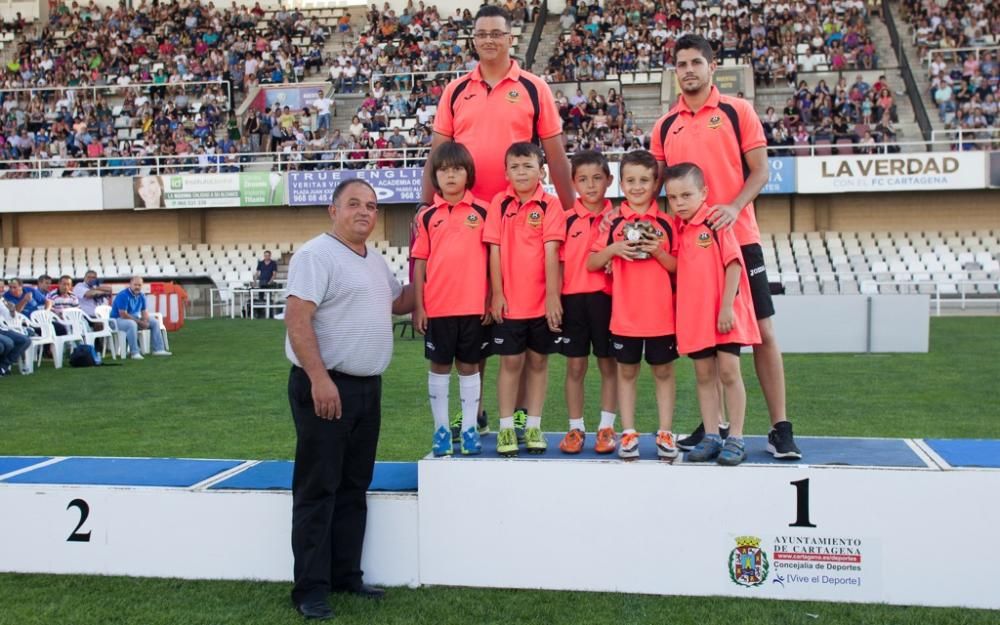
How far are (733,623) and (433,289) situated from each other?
1.92 metres

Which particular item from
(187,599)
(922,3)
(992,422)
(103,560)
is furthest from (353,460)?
(922,3)

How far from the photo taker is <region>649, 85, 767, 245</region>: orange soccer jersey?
439cm

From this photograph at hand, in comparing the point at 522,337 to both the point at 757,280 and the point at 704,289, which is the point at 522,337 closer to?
the point at 704,289

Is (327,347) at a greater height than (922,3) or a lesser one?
lesser

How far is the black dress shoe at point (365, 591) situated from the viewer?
399 cm

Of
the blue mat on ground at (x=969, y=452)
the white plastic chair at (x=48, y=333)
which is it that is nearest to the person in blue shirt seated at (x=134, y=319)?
the white plastic chair at (x=48, y=333)

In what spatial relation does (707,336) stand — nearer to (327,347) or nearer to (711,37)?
(327,347)

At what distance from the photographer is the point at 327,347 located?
3.88 m

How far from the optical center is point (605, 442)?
427cm

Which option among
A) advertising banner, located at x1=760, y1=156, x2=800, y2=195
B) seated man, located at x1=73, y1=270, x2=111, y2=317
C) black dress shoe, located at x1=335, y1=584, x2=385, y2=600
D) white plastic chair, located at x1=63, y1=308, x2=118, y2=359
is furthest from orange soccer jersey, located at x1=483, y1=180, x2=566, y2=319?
advertising banner, located at x1=760, y1=156, x2=800, y2=195

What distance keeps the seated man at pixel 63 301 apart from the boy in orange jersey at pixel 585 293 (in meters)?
11.3

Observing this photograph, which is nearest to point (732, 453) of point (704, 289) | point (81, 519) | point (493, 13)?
point (704, 289)

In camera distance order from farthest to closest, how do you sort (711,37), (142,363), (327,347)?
(711,37) < (142,363) < (327,347)

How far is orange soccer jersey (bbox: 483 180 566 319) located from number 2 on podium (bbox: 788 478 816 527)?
53.1 inches
